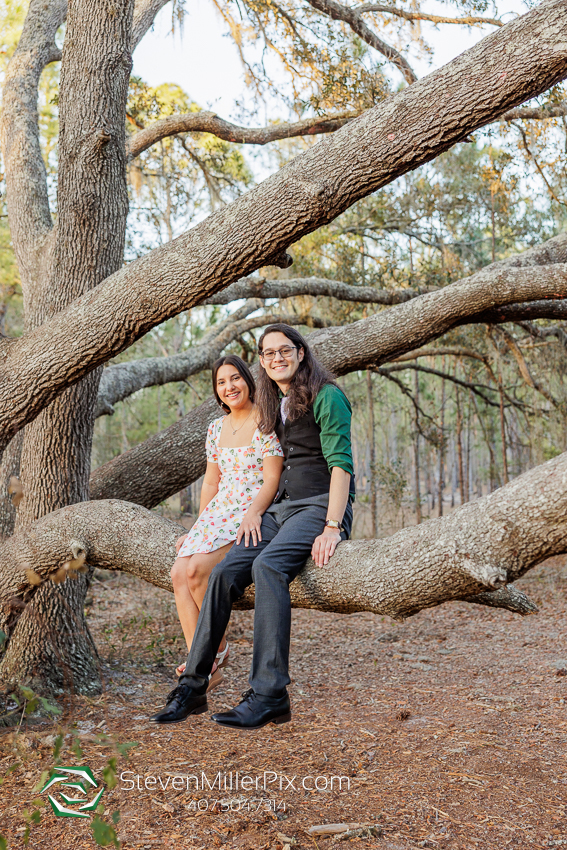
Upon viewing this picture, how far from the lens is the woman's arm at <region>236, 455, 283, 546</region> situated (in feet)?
10.2

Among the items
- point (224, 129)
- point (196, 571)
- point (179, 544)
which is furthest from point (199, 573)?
point (224, 129)

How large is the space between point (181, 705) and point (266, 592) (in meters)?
0.57

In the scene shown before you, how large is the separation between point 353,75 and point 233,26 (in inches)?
47.5

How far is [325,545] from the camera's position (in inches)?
111

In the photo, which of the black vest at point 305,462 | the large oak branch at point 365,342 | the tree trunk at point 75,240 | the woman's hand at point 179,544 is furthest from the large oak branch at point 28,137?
the black vest at point 305,462

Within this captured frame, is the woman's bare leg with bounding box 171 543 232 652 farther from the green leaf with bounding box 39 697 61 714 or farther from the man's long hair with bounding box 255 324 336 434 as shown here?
the green leaf with bounding box 39 697 61 714

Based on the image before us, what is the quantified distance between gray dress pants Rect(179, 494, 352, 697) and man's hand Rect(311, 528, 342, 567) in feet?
0.13

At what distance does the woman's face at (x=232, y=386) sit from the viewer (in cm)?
357

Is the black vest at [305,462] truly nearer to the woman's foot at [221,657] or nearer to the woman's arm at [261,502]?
the woman's arm at [261,502]

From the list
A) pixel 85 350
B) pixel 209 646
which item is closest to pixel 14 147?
pixel 85 350

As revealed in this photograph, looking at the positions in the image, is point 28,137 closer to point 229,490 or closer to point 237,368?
point 237,368

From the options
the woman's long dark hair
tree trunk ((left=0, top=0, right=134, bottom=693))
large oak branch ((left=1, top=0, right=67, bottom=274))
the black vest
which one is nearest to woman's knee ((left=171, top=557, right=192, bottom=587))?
the black vest

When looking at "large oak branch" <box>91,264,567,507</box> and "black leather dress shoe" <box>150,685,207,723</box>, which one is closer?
"black leather dress shoe" <box>150,685,207,723</box>

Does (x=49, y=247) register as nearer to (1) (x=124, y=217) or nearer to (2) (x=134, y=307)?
(1) (x=124, y=217)
